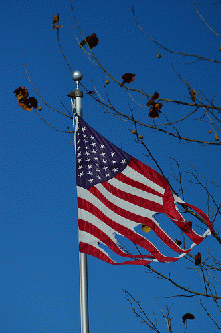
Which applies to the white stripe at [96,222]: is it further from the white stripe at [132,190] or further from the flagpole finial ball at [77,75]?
the flagpole finial ball at [77,75]

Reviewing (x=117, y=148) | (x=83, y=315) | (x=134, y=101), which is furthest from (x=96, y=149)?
(x=83, y=315)

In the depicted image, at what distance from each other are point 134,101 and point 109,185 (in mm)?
1556

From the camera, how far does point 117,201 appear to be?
21.2 feet

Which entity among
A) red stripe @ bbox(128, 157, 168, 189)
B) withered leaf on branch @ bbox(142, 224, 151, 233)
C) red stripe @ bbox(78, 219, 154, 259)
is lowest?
red stripe @ bbox(78, 219, 154, 259)

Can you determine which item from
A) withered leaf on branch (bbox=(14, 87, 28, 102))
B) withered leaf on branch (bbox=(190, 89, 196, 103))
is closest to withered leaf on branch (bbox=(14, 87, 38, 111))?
withered leaf on branch (bbox=(14, 87, 28, 102))

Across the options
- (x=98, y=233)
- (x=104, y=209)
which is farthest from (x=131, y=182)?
(x=98, y=233)

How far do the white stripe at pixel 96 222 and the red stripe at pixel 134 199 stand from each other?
1.72 ft

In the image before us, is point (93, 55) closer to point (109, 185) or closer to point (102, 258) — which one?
point (109, 185)

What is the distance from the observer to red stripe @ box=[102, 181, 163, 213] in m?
6.40

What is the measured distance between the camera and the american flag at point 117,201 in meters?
6.09

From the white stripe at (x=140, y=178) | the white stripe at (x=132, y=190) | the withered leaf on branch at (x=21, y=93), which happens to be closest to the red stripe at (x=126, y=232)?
the white stripe at (x=132, y=190)

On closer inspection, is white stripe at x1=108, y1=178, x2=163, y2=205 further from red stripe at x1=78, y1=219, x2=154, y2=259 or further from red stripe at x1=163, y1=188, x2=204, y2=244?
red stripe at x1=78, y1=219, x2=154, y2=259

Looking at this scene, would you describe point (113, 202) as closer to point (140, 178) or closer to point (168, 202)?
point (140, 178)

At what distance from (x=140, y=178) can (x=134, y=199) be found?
36cm
